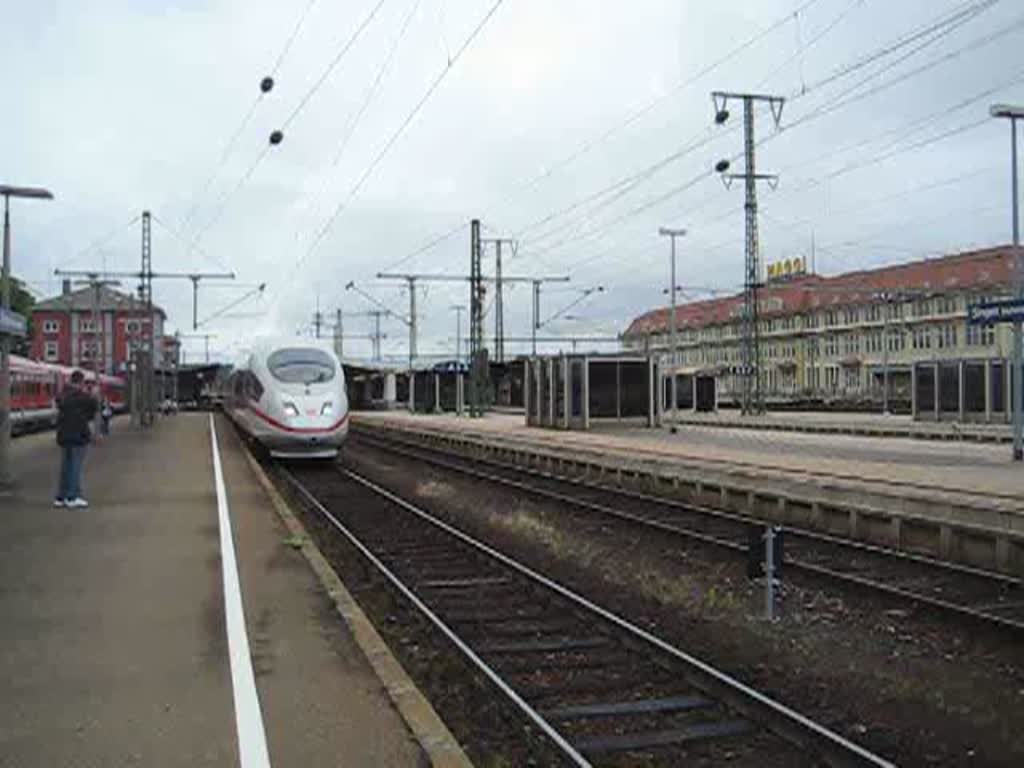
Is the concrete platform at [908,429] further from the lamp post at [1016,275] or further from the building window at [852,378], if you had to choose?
the building window at [852,378]

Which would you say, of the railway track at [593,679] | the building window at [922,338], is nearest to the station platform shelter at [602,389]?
the railway track at [593,679]

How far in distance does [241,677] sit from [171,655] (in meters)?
0.77

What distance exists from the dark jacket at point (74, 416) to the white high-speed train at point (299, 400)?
30.4 feet

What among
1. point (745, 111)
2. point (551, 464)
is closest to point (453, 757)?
point (551, 464)

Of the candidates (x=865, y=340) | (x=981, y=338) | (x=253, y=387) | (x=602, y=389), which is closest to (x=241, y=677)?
(x=253, y=387)

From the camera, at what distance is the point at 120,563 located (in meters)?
10.5

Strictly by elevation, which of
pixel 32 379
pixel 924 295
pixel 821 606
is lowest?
pixel 821 606

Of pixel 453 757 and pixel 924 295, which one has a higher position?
pixel 924 295

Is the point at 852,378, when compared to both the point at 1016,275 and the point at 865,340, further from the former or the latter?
the point at 1016,275

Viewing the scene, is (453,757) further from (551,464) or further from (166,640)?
(551,464)

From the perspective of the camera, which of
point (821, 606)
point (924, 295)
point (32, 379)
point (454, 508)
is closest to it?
point (821, 606)

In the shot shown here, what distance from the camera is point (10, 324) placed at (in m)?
17.2

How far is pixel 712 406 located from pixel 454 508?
4300 centimetres

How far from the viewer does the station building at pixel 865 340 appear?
3753 cm
